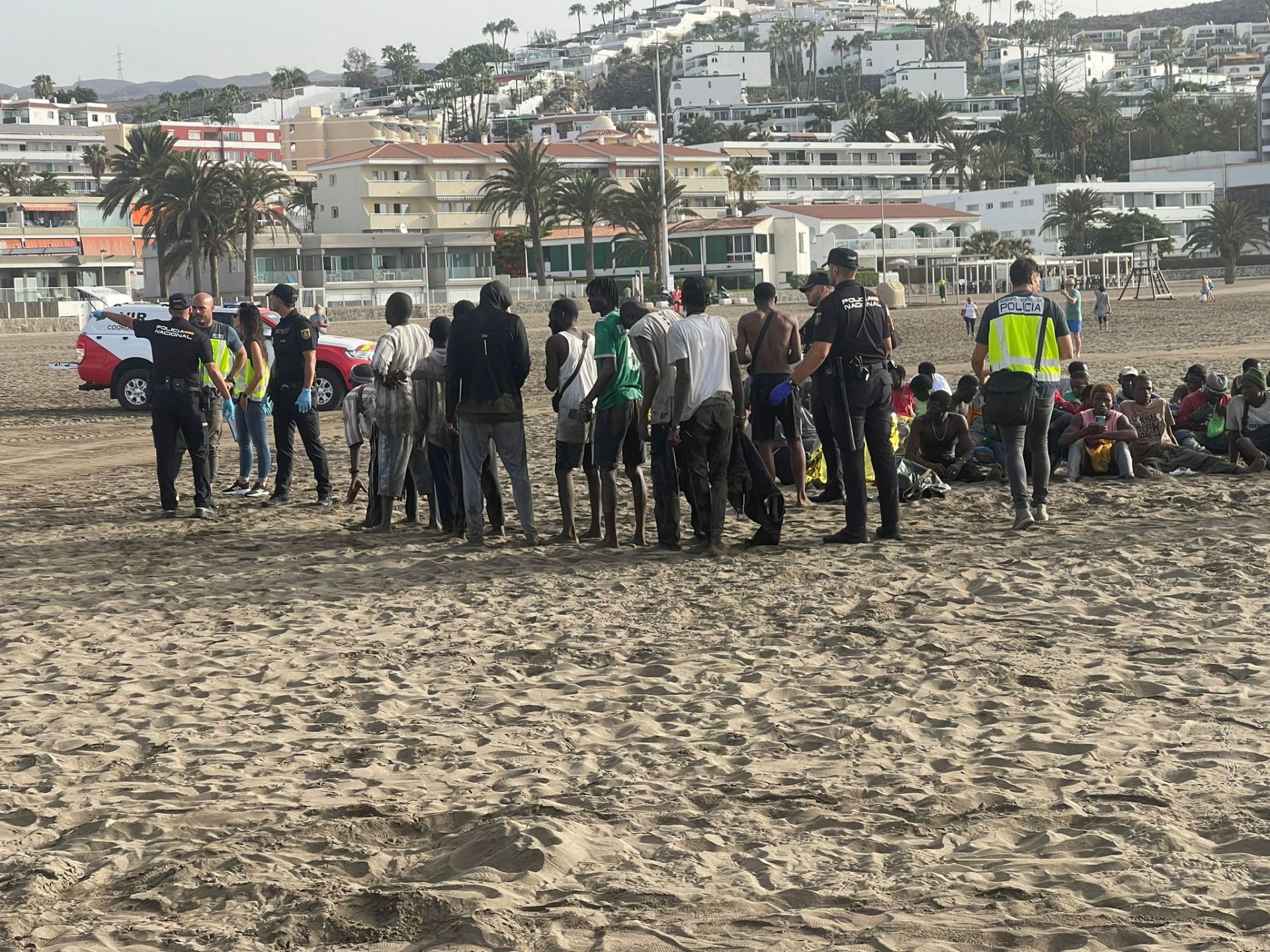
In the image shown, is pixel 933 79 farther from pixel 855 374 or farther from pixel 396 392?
pixel 855 374

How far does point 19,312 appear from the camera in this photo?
5594 centimetres

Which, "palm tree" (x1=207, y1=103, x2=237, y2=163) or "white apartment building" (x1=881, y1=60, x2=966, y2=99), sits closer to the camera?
"palm tree" (x1=207, y1=103, x2=237, y2=163)

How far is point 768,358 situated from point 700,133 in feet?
422

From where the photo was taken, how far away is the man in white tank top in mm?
9641

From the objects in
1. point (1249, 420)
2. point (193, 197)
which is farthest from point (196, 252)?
point (1249, 420)

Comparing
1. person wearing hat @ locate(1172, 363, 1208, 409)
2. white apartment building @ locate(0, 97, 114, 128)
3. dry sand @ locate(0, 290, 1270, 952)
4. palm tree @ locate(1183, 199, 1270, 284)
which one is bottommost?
dry sand @ locate(0, 290, 1270, 952)

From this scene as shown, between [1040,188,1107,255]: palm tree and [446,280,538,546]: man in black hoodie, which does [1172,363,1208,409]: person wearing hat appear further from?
[1040,188,1107,255]: palm tree

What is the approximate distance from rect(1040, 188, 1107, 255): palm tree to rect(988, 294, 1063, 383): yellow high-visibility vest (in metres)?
82.4

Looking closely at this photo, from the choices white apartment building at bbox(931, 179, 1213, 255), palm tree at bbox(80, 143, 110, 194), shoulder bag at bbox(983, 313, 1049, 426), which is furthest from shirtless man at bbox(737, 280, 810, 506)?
palm tree at bbox(80, 143, 110, 194)

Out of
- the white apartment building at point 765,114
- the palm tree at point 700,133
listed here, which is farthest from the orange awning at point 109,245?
the white apartment building at point 765,114

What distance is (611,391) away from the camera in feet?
31.2

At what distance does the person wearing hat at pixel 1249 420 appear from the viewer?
12000mm

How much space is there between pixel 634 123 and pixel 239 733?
118 m

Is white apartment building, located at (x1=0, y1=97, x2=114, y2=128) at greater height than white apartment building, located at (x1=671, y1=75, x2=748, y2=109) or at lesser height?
lesser
